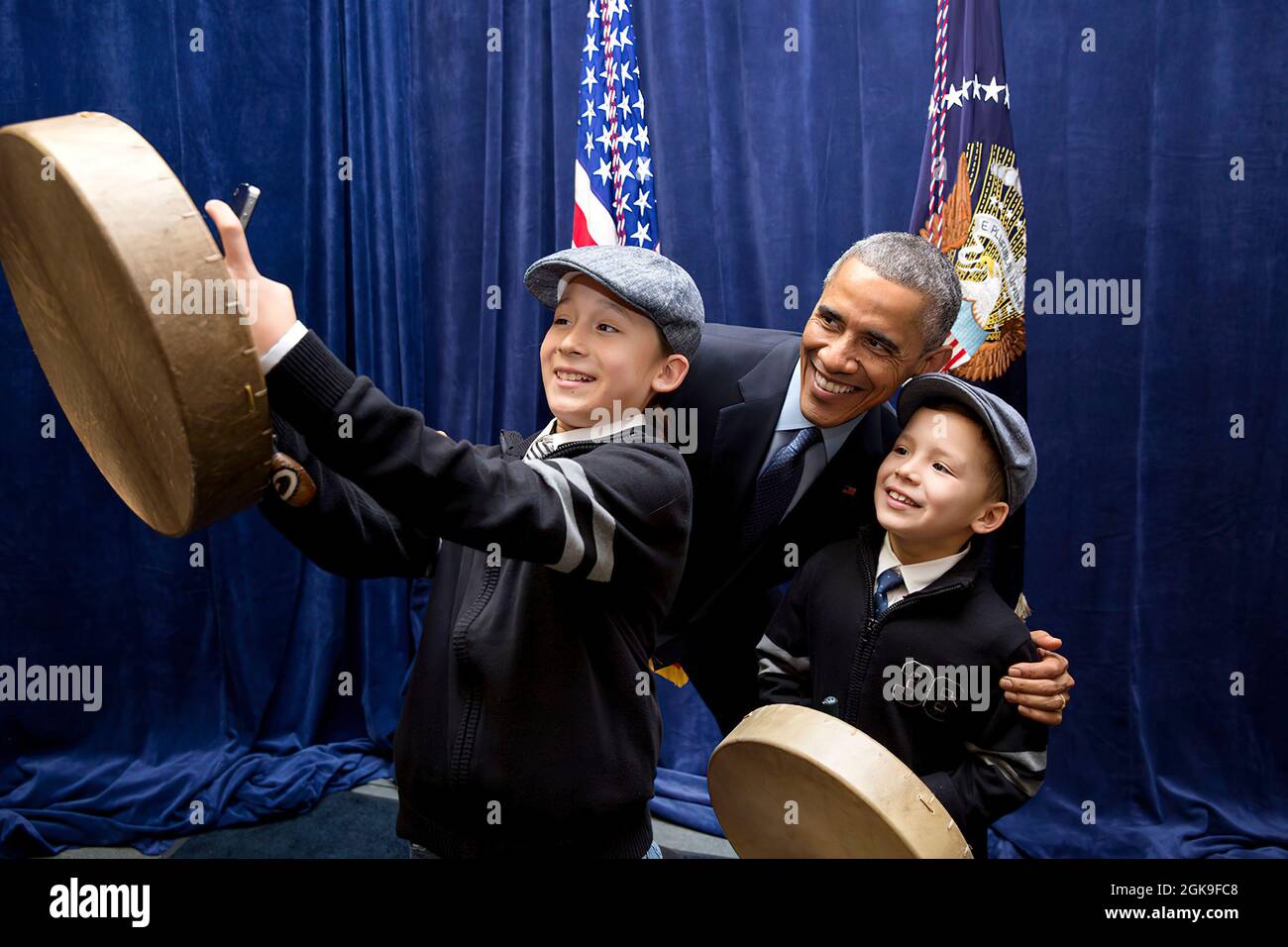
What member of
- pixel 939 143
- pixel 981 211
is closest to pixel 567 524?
pixel 981 211

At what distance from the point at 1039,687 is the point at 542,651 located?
875 mm

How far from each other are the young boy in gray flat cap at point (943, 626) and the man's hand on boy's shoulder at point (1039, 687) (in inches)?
1.1

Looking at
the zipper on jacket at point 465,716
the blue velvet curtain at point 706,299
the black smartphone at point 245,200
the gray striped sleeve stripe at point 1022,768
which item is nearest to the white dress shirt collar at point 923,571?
the gray striped sleeve stripe at point 1022,768

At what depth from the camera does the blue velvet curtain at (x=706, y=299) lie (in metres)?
2.83

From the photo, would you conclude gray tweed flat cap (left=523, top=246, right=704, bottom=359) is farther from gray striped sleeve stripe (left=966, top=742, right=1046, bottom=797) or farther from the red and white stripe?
the red and white stripe

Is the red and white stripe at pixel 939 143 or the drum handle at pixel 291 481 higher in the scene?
the red and white stripe at pixel 939 143

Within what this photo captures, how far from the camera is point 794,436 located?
6.75 ft

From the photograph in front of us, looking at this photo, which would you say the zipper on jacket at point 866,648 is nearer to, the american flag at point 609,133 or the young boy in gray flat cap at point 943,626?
the young boy in gray flat cap at point 943,626

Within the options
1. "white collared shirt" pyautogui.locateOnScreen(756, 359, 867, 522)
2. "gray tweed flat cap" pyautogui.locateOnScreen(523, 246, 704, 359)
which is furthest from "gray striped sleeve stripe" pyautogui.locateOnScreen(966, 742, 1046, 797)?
"gray tweed flat cap" pyautogui.locateOnScreen(523, 246, 704, 359)

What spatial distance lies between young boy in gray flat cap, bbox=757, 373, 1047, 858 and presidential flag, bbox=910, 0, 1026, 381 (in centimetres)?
56

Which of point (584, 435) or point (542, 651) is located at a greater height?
point (584, 435)

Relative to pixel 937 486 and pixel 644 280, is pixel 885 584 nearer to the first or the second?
pixel 937 486

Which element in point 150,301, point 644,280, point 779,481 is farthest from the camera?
point 779,481
